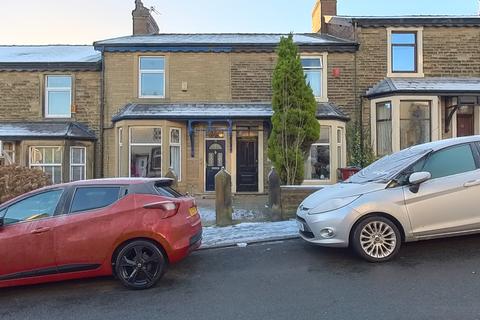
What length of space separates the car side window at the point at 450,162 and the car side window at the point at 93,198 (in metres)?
4.36

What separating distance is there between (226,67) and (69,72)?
232 inches

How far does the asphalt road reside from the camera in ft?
15.1

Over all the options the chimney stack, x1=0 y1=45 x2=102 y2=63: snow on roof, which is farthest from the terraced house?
the chimney stack

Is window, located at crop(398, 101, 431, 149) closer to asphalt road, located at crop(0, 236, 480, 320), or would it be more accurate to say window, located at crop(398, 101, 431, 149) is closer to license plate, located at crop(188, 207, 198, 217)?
asphalt road, located at crop(0, 236, 480, 320)

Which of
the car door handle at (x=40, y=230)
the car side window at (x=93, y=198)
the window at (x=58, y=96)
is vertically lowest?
the car door handle at (x=40, y=230)

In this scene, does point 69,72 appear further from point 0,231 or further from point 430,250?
point 430,250

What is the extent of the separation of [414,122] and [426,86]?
1.25 meters

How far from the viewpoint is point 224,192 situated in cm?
957

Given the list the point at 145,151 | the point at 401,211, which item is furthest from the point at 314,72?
the point at 401,211

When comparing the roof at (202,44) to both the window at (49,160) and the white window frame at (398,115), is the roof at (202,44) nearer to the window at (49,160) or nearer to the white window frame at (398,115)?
the white window frame at (398,115)

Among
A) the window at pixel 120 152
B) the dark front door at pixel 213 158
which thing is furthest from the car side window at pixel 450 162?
the window at pixel 120 152

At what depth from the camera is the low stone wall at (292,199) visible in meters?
9.80

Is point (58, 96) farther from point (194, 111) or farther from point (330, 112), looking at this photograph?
point (330, 112)

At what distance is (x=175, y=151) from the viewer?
15.5 meters
